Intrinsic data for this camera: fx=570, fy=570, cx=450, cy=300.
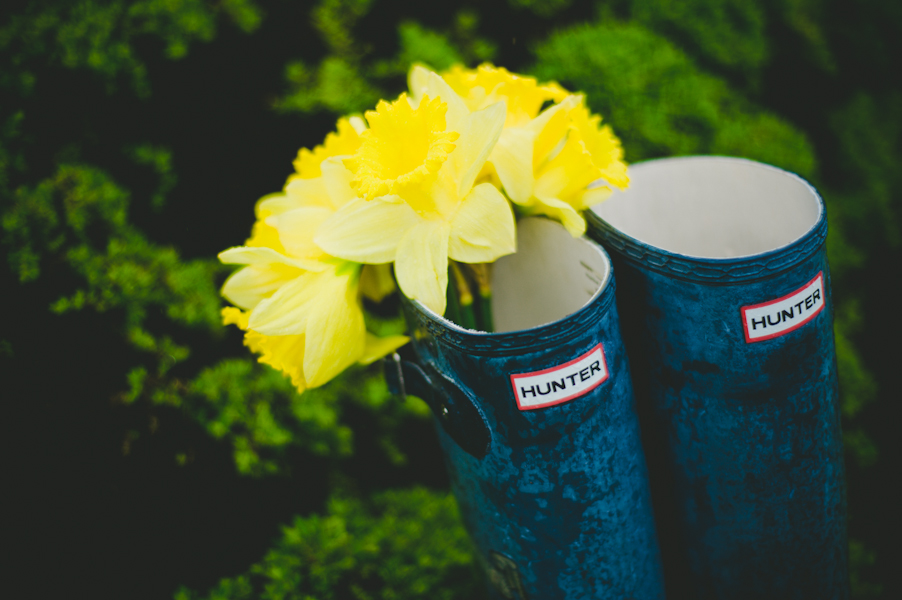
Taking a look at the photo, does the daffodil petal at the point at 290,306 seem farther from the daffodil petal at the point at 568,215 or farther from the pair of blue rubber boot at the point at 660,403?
the daffodil petal at the point at 568,215

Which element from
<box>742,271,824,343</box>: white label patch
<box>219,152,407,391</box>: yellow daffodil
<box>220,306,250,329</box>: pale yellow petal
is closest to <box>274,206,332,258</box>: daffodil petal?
<box>219,152,407,391</box>: yellow daffodil

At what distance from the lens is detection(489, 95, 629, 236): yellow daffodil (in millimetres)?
677

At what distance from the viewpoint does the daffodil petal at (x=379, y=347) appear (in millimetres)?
787

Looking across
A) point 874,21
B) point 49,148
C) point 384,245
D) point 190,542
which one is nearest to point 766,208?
point 384,245

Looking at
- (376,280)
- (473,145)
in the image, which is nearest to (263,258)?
(376,280)

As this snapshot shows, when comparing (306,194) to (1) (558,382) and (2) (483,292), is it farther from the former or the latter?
(1) (558,382)

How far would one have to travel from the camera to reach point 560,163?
69 cm

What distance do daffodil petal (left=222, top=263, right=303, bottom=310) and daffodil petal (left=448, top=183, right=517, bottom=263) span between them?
0.21 metres

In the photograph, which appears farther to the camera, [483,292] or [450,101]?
[483,292]

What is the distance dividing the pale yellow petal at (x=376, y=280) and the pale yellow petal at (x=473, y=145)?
0.19m

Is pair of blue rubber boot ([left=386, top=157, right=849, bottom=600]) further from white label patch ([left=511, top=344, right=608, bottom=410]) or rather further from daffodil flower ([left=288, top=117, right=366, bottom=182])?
daffodil flower ([left=288, top=117, right=366, bottom=182])

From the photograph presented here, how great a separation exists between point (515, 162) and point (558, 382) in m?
0.26

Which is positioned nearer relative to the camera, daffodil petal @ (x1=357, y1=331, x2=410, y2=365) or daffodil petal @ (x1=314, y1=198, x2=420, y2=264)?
daffodil petal @ (x1=314, y1=198, x2=420, y2=264)

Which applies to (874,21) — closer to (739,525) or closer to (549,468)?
(739,525)
